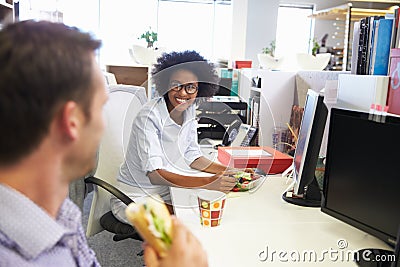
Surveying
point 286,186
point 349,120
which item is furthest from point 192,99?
point 349,120

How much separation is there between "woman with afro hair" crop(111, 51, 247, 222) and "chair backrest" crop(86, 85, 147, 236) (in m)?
0.09

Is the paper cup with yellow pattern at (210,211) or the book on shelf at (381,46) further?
the book on shelf at (381,46)

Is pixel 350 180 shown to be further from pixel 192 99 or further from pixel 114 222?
pixel 114 222

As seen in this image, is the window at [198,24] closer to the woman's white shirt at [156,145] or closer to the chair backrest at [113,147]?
the chair backrest at [113,147]

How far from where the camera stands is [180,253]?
69 centimetres

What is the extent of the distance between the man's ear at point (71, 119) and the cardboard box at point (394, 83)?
1144 mm

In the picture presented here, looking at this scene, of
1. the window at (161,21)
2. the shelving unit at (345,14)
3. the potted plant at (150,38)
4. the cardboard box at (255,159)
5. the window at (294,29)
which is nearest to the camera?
the cardboard box at (255,159)

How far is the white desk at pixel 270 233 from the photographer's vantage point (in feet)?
3.81

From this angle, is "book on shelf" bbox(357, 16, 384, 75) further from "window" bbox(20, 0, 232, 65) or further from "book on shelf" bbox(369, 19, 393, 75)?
"window" bbox(20, 0, 232, 65)

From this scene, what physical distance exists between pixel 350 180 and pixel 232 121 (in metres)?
1.35

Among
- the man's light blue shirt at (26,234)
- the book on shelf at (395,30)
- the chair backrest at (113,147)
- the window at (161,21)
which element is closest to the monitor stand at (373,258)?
the book on shelf at (395,30)

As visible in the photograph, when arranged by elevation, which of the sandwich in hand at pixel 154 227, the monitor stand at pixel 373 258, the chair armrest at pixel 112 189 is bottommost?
the chair armrest at pixel 112 189

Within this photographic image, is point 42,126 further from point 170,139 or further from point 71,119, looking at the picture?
point 170,139

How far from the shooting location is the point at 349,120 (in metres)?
1.31
